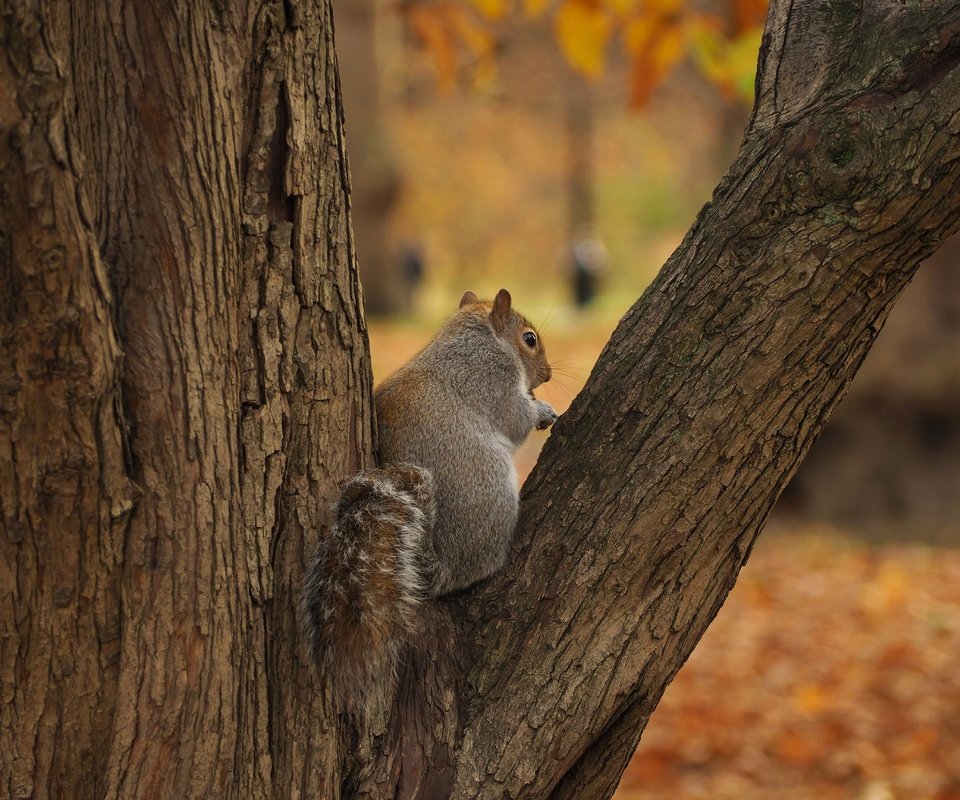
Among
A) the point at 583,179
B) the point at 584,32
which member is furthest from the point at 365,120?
the point at 583,179

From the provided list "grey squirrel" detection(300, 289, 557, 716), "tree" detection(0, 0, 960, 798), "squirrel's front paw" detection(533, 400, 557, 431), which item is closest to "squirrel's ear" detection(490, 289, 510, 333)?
"grey squirrel" detection(300, 289, 557, 716)

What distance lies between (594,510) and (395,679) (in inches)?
18.5

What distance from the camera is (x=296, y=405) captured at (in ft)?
6.49

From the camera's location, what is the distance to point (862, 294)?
1940 mm

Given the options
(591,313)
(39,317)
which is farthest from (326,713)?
(591,313)

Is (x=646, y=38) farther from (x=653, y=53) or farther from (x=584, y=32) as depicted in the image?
(x=584, y=32)

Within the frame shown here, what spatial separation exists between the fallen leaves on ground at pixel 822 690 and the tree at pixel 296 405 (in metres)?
2.84

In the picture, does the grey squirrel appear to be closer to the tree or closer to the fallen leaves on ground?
the tree

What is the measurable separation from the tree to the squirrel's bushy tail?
0.15ft

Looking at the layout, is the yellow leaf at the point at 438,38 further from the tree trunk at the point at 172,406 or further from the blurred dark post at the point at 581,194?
the blurred dark post at the point at 581,194

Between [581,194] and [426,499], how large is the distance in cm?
2421

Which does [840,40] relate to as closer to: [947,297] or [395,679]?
[395,679]

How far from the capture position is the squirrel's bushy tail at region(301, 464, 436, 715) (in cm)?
196

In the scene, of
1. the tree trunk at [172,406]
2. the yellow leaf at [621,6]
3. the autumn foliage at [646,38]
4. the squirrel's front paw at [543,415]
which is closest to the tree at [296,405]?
the tree trunk at [172,406]
